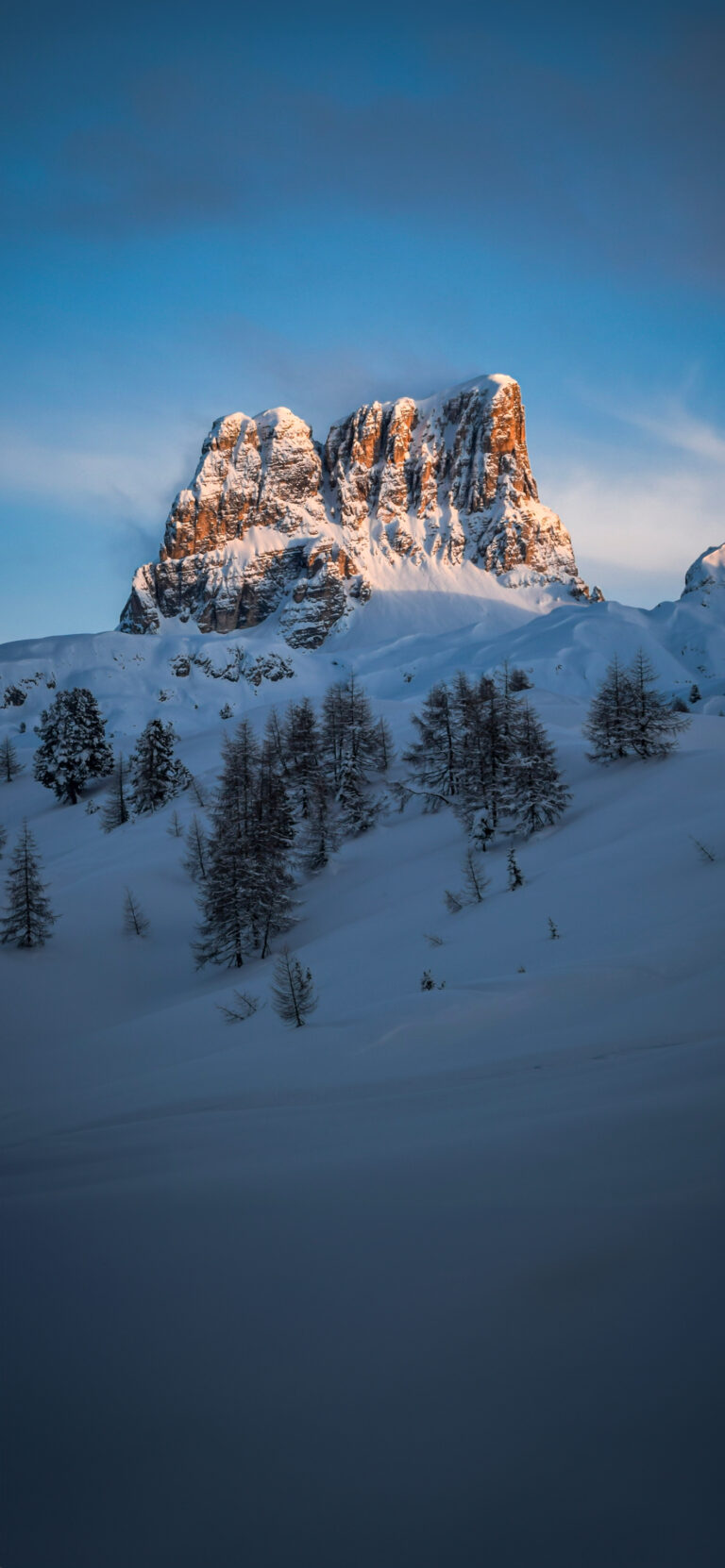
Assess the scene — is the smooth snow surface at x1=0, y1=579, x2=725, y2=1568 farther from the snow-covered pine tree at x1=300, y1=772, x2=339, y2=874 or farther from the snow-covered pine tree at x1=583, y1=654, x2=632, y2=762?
the snow-covered pine tree at x1=300, y1=772, x2=339, y2=874

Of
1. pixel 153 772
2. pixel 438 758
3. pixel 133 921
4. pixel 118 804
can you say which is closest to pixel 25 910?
pixel 133 921

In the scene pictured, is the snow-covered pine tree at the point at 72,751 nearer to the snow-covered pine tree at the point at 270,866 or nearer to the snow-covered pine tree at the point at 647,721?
the snow-covered pine tree at the point at 270,866

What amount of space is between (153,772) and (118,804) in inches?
115

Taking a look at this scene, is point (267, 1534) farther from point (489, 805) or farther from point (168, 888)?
point (168, 888)

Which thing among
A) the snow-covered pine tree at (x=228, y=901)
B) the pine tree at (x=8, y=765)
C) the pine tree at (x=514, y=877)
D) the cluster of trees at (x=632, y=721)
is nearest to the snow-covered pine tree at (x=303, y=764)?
the snow-covered pine tree at (x=228, y=901)

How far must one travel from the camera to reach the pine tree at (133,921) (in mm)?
25016

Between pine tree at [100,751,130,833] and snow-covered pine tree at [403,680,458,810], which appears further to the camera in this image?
pine tree at [100,751,130,833]

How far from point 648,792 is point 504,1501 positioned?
22.9 meters

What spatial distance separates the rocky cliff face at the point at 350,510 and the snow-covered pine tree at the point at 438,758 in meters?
101

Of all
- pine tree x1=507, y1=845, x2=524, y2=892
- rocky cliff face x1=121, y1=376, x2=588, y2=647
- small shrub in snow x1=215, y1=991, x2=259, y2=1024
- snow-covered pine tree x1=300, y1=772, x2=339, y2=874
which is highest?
rocky cliff face x1=121, y1=376, x2=588, y2=647

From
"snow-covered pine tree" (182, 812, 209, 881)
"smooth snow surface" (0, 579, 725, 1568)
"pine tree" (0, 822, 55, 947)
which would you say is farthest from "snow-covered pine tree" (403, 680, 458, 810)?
"smooth snow surface" (0, 579, 725, 1568)

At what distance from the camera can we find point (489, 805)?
25734 millimetres

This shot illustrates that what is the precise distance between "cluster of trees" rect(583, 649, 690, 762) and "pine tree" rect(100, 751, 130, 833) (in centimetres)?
2450

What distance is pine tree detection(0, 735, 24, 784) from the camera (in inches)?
2132
